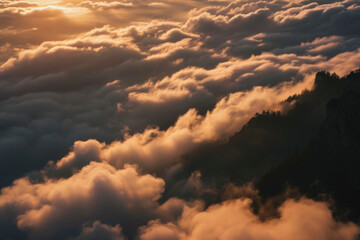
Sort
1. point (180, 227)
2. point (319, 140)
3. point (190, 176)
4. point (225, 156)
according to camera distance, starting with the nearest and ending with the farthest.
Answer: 1. point (319, 140)
2. point (180, 227)
3. point (225, 156)
4. point (190, 176)

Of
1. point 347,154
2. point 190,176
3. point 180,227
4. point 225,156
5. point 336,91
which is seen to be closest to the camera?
point 347,154

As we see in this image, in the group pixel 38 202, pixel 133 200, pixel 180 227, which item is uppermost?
pixel 38 202

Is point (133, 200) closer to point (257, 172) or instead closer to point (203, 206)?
point (203, 206)

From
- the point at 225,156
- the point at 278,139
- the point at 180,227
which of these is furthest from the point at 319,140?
the point at 180,227

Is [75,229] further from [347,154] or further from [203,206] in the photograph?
[347,154]

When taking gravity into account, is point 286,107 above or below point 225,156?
above

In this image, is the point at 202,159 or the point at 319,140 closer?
the point at 319,140
